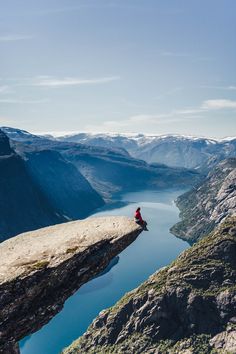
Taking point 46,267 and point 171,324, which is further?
point 171,324

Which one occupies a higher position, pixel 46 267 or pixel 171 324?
pixel 46 267

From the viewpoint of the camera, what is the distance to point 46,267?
31000 mm

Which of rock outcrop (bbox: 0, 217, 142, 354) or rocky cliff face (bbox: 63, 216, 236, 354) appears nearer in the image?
rock outcrop (bbox: 0, 217, 142, 354)

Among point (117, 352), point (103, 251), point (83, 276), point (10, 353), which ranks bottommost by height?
point (117, 352)

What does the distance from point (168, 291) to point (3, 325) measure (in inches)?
→ 6972

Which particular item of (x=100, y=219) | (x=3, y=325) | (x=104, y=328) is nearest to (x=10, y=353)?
(x=3, y=325)

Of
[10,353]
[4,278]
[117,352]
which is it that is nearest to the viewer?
[4,278]

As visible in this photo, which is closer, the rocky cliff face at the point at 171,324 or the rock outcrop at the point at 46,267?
the rock outcrop at the point at 46,267

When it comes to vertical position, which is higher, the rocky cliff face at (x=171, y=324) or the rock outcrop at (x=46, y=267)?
the rock outcrop at (x=46, y=267)

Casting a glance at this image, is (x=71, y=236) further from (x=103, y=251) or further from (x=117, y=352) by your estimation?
(x=117, y=352)

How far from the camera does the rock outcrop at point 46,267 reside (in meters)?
30.2

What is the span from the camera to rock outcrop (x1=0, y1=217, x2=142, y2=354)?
30234mm

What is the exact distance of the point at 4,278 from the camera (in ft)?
96.9

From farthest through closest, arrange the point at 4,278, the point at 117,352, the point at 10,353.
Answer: the point at 117,352, the point at 10,353, the point at 4,278
